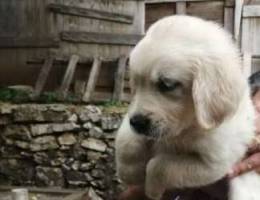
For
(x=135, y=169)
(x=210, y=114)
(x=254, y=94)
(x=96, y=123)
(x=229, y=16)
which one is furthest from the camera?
(x=229, y=16)

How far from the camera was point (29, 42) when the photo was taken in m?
6.06

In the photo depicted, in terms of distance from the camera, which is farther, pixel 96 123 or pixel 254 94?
pixel 96 123

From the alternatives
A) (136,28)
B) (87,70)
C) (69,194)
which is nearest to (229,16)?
(136,28)

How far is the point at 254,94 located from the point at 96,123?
134 inches

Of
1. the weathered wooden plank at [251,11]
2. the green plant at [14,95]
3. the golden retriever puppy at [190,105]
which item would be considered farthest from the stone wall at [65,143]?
the golden retriever puppy at [190,105]

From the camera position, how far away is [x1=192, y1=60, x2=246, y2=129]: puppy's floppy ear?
174 centimetres

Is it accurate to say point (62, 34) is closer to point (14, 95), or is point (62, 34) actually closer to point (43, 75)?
point (43, 75)

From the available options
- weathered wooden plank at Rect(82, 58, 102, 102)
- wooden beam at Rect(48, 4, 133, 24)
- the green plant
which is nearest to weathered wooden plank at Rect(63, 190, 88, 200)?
weathered wooden plank at Rect(82, 58, 102, 102)

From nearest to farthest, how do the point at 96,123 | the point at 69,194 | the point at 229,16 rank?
the point at 69,194, the point at 96,123, the point at 229,16

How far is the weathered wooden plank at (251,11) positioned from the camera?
19.6ft

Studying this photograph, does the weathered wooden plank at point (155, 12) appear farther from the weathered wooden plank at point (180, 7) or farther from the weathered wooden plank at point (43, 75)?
the weathered wooden plank at point (43, 75)

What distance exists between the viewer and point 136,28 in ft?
19.8

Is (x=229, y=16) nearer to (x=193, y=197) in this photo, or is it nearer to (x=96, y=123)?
(x=96, y=123)

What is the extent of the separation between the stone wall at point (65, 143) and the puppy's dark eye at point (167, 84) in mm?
3662
